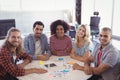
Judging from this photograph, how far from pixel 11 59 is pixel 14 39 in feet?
0.77

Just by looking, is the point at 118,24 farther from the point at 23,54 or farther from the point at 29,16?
the point at 23,54

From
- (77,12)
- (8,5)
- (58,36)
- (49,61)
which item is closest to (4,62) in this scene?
(49,61)

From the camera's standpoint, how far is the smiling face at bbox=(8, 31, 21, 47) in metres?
2.04

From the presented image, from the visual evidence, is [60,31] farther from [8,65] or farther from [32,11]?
[32,11]

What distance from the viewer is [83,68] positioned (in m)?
2.10

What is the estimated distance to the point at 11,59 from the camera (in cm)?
198

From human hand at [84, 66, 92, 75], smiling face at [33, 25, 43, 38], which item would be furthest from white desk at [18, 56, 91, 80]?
smiling face at [33, 25, 43, 38]

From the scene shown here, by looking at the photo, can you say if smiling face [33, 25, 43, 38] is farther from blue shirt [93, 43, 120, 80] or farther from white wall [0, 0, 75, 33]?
white wall [0, 0, 75, 33]

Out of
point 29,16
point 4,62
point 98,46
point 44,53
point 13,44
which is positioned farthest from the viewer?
point 29,16

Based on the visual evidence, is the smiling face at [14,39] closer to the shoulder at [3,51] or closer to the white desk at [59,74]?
the shoulder at [3,51]

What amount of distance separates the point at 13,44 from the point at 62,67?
0.64m

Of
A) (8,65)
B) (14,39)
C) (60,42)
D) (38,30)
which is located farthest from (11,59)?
(60,42)

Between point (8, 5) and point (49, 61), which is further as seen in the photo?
point (8, 5)

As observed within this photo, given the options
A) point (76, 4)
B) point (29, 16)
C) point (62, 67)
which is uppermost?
point (76, 4)
